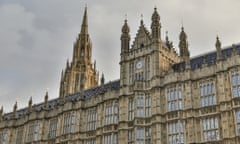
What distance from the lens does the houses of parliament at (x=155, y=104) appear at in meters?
38.8

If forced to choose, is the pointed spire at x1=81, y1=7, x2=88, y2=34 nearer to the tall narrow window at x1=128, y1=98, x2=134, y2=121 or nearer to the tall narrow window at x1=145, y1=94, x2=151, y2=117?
the tall narrow window at x1=128, y1=98, x2=134, y2=121

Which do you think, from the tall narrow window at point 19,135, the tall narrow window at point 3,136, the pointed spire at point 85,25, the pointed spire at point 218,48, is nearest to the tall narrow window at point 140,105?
the pointed spire at point 218,48

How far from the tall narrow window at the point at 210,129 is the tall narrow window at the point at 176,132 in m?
2.52

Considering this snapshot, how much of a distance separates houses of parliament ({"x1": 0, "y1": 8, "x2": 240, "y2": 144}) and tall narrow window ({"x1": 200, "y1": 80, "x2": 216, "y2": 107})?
112 millimetres

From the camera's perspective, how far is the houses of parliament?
3878 cm

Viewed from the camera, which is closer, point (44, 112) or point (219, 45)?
point (219, 45)

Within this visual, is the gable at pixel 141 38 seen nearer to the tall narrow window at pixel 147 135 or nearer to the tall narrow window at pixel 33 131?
the tall narrow window at pixel 147 135

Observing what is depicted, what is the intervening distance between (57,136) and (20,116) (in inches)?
485

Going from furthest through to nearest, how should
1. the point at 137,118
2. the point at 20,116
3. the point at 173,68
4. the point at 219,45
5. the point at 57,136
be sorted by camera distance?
the point at 20,116 < the point at 57,136 < the point at 173,68 < the point at 137,118 < the point at 219,45

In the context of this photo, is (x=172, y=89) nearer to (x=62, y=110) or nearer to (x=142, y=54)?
(x=142, y=54)

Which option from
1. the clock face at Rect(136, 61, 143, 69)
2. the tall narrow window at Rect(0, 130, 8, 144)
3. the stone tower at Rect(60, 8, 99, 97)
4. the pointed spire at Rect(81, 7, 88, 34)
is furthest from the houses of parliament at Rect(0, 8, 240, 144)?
→ the pointed spire at Rect(81, 7, 88, 34)

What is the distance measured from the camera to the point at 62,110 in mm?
54781

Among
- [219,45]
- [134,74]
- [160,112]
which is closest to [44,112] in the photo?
[134,74]

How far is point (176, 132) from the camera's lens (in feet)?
134
